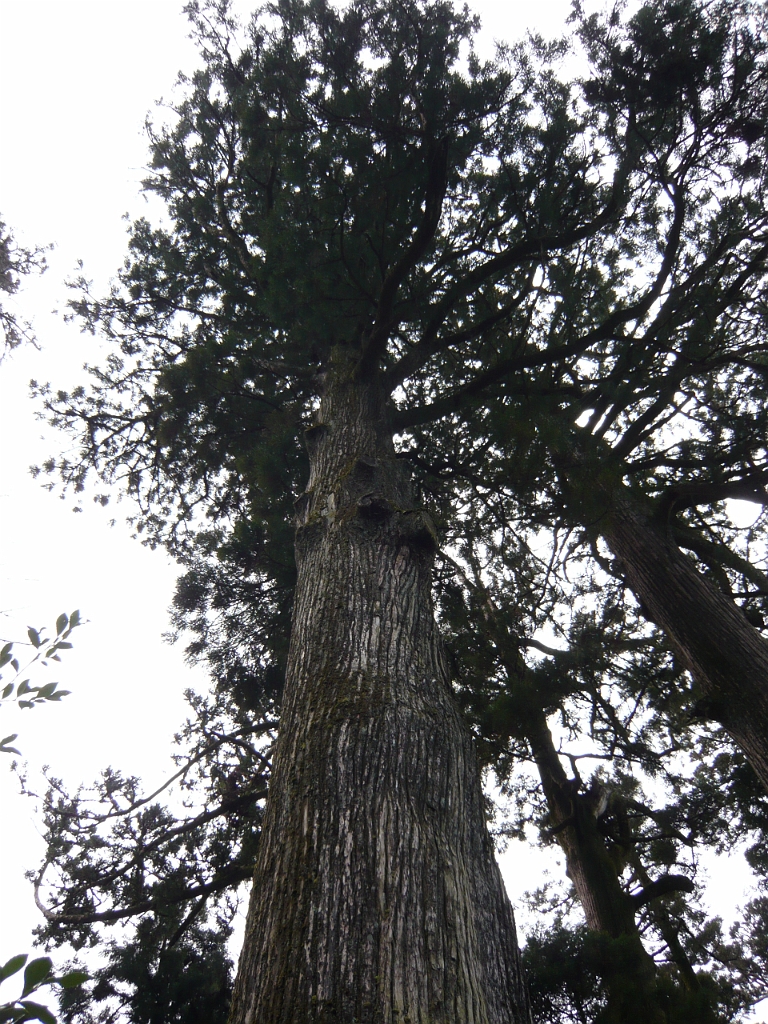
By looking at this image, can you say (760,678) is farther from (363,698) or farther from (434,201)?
(434,201)

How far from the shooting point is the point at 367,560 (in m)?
2.57

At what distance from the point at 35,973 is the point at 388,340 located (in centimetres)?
423

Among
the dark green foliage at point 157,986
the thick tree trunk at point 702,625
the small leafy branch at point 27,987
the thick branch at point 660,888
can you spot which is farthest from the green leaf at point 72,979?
the thick branch at point 660,888

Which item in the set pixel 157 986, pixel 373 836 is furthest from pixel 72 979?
pixel 157 986

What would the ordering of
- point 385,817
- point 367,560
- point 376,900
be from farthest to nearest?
1. point 367,560
2. point 385,817
3. point 376,900

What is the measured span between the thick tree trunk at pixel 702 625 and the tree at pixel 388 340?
0.48 ft

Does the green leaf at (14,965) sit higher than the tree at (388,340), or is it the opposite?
the tree at (388,340)

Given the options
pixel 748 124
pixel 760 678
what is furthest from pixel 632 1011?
pixel 748 124

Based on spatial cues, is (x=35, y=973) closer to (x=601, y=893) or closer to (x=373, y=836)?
(x=373, y=836)

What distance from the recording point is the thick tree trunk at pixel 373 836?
4.10 feet

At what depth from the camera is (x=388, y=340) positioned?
14.6ft

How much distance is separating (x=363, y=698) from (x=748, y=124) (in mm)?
4791

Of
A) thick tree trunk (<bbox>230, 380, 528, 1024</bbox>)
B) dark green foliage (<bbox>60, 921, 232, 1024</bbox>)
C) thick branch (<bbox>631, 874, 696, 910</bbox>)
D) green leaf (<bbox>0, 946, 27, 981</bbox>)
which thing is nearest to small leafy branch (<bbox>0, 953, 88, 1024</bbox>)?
green leaf (<bbox>0, 946, 27, 981</bbox>)

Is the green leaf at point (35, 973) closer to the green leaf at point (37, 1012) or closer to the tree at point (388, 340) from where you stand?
the green leaf at point (37, 1012)
